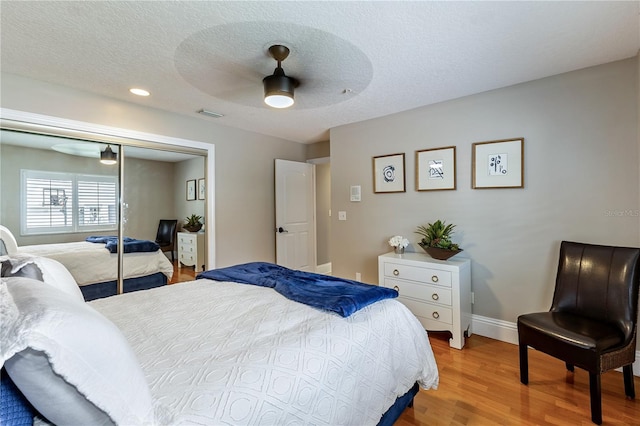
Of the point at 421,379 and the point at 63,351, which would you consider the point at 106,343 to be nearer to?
the point at 63,351

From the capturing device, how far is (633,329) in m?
1.82

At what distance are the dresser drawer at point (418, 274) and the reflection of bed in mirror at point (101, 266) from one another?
251cm

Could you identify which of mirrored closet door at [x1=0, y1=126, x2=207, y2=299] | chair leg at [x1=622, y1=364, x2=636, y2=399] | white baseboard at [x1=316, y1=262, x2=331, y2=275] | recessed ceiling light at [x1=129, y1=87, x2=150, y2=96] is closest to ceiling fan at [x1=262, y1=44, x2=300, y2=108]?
recessed ceiling light at [x1=129, y1=87, x2=150, y2=96]

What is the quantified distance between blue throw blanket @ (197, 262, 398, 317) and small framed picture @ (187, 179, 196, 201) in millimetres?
1508

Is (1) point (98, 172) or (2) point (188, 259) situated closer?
(1) point (98, 172)

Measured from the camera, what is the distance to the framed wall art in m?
2.63

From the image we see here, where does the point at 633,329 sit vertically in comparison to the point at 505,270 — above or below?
below

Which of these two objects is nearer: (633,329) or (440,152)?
(633,329)

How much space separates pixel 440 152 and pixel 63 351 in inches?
127

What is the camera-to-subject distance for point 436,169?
3.12 metres

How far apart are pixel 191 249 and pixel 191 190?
720mm

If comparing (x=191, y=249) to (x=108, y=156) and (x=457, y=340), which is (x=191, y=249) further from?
(x=457, y=340)

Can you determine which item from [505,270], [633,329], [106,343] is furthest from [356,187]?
[106,343]

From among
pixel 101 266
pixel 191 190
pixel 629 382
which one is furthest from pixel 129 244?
pixel 629 382
